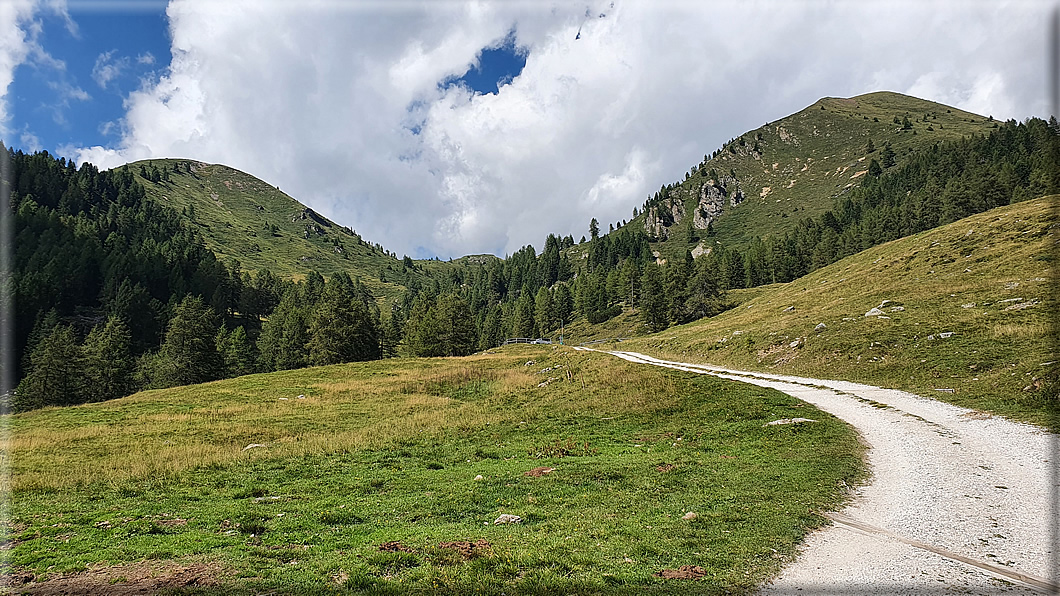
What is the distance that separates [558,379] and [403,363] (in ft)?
103

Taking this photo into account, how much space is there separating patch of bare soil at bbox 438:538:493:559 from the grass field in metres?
0.06

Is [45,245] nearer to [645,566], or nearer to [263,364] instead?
[263,364]

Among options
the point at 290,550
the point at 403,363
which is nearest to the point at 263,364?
the point at 403,363

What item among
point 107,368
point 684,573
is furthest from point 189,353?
point 684,573

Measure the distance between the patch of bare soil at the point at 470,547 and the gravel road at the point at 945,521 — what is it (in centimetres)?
519

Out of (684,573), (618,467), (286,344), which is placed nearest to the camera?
(684,573)

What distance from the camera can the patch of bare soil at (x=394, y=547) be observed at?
9.45 metres

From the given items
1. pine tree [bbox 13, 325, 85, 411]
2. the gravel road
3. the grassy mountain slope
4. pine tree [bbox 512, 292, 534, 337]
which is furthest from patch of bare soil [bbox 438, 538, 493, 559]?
pine tree [bbox 512, 292, 534, 337]

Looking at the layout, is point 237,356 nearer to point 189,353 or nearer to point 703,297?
point 189,353

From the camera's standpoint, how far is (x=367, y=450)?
71.4 ft

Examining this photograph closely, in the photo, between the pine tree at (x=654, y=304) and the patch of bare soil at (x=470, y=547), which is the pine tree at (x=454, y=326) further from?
the patch of bare soil at (x=470, y=547)

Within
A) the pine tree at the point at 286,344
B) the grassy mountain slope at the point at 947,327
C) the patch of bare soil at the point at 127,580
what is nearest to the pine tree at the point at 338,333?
the pine tree at the point at 286,344

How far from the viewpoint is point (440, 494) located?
14.2 metres

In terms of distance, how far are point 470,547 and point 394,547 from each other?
1701 millimetres
